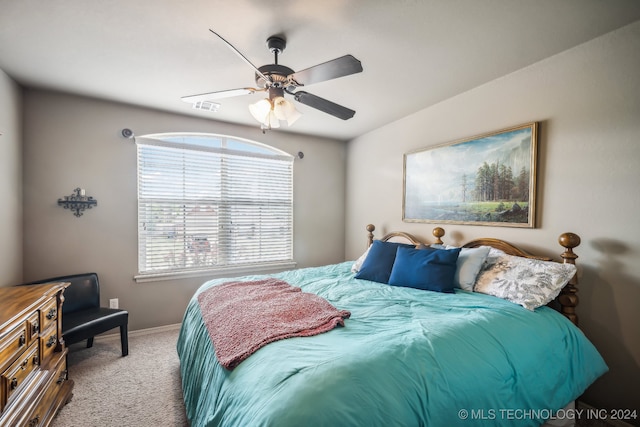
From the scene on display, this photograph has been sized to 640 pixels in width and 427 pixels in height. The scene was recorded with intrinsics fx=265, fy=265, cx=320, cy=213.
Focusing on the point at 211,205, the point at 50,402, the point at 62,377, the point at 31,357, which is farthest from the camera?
the point at 211,205

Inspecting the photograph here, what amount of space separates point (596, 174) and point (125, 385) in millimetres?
3877

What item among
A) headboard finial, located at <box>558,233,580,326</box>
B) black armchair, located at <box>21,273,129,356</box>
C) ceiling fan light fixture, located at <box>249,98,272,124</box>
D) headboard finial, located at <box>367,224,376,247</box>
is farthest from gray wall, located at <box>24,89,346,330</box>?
headboard finial, located at <box>558,233,580,326</box>

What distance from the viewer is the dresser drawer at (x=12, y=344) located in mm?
1247

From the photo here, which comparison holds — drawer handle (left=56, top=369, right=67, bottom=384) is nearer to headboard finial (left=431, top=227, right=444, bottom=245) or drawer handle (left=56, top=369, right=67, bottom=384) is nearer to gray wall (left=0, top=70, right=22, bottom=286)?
gray wall (left=0, top=70, right=22, bottom=286)

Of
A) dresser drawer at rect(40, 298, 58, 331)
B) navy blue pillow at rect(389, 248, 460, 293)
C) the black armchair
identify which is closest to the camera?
dresser drawer at rect(40, 298, 58, 331)

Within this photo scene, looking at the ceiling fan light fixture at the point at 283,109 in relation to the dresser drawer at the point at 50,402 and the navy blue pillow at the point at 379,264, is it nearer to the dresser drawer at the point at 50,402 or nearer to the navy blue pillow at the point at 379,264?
the navy blue pillow at the point at 379,264

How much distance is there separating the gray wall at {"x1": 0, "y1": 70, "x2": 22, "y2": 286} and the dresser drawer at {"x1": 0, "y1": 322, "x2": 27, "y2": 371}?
4.37 ft

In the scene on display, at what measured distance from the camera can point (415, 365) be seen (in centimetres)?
113

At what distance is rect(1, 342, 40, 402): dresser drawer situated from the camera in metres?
1.28

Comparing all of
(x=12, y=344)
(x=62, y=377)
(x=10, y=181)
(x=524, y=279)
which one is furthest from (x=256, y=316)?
(x=10, y=181)

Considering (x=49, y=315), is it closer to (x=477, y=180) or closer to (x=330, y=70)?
(x=330, y=70)

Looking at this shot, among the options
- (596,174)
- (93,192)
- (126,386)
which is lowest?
(126,386)

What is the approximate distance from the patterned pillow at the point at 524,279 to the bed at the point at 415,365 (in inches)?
0.4

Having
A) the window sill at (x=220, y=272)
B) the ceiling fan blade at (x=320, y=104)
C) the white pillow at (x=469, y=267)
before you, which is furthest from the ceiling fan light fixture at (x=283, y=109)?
the window sill at (x=220, y=272)
